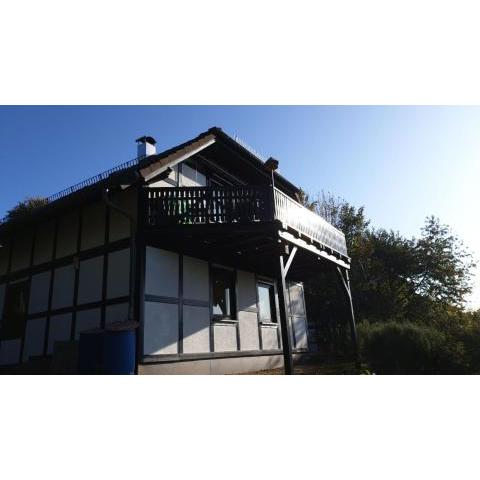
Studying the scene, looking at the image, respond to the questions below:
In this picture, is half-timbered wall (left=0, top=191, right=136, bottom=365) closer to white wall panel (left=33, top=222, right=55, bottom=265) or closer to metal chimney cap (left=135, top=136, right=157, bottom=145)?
white wall panel (left=33, top=222, right=55, bottom=265)

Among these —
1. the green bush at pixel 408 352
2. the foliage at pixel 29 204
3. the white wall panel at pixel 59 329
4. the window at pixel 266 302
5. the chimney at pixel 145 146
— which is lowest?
the green bush at pixel 408 352

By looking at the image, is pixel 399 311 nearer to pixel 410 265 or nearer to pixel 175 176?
pixel 410 265

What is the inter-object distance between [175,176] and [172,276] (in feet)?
9.64

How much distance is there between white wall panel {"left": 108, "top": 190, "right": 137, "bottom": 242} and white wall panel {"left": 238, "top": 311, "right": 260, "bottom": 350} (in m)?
4.23

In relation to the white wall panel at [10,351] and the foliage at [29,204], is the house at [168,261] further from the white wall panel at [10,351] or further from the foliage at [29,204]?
the foliage at [29,204]

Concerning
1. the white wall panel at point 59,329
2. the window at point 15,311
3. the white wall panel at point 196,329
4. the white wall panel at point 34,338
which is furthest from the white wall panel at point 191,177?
the window at point 15,311

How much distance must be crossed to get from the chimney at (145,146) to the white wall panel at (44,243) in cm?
411

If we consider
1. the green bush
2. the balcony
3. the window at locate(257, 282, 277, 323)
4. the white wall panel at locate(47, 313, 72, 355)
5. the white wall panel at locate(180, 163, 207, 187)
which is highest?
the white wall panel at locate(180, 163, 207, 187)

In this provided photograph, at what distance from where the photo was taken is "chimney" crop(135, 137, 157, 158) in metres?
13.5

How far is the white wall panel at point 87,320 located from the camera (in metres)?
8.94

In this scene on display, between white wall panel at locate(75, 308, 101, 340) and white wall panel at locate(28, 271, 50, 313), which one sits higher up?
white wall panel at locate(28, 271, 50, 313)

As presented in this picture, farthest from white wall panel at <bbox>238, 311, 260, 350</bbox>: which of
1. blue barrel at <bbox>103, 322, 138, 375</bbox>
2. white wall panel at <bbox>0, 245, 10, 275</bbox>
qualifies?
white wall panel at <bbox>0, 245, 10, 275</bbox>

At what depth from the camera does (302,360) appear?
13.7m

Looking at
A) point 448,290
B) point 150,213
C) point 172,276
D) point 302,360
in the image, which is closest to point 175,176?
point 150,213
